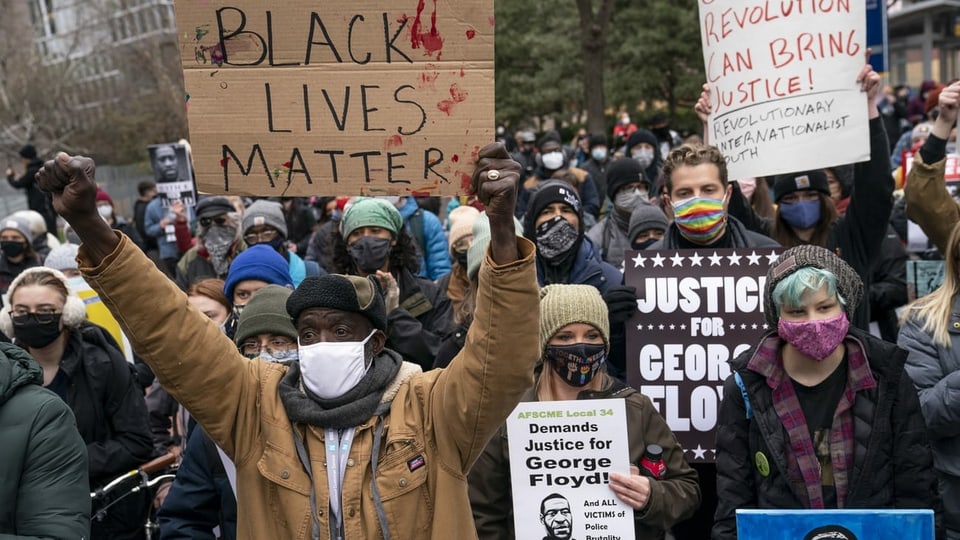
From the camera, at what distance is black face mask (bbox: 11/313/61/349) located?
4.80 meters

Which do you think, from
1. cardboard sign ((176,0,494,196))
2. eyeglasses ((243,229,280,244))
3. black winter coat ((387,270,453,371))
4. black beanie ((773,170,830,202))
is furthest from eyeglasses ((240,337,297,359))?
black beanie ((773,170,830,202))

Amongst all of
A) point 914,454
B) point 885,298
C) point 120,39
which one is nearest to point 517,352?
point 914,454

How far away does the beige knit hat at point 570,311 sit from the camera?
3.99 m

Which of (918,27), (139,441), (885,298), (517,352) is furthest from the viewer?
(918,27)

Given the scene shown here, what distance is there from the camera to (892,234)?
21.2 ft

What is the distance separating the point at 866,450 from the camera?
3.47m

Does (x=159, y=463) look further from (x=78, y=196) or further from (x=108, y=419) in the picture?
(x=78, y=196)

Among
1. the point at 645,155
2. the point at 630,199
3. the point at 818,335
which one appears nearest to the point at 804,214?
the point at 818,335

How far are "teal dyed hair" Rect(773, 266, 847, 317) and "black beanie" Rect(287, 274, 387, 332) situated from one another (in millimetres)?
1448

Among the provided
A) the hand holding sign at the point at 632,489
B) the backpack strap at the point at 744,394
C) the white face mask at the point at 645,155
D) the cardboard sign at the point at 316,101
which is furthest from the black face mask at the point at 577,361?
the white face mask at the point at 645,155

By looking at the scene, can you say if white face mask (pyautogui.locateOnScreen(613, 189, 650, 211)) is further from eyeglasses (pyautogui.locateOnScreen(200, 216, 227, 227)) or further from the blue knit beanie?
the blue knit beanie

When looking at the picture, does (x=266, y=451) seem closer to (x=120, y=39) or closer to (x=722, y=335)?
(x=722, y=335)

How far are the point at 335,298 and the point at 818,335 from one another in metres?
1.66

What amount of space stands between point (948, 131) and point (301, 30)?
3053 millimetres
